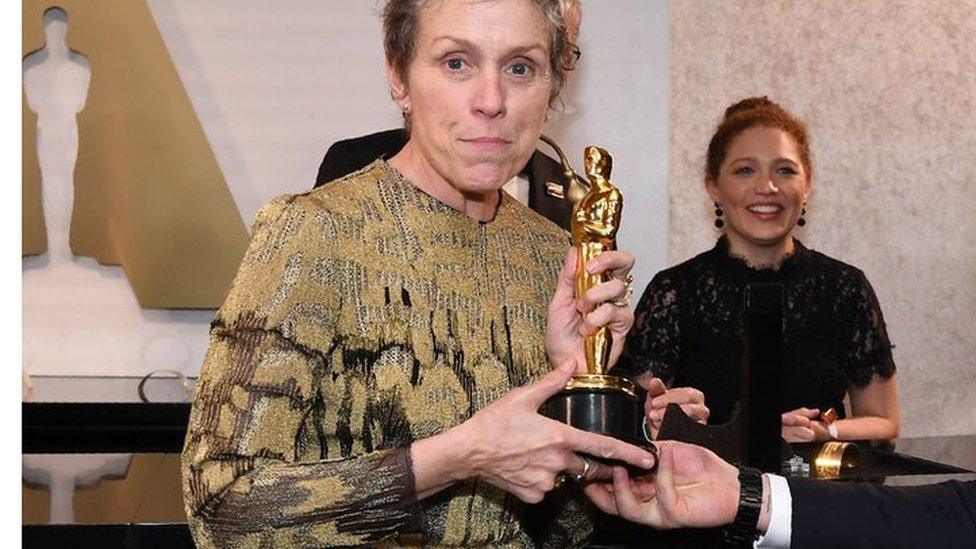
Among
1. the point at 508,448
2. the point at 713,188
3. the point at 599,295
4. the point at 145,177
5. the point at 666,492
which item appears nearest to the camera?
the point at 508,448

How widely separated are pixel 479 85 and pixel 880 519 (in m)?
0.99

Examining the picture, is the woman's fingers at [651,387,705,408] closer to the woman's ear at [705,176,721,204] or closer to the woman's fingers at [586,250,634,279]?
the woman's fingers at [586,250,634,279]

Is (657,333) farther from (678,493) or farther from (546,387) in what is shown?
(546,387)

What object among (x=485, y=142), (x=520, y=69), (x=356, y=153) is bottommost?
(x=356, y=153)

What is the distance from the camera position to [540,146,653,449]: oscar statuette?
182cm

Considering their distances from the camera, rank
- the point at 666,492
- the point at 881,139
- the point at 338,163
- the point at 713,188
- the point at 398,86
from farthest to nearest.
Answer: the point at 881,139, the point at 713,188, the point at 338,163, the point at 666,492, the point at 398,86

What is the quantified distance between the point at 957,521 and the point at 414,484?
1.01m

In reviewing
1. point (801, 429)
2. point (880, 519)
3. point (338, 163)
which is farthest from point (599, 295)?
point (338, 163)

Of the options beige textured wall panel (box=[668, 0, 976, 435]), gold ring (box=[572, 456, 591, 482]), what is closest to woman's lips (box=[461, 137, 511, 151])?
gold ring (box=[572, 456, 591, 482])

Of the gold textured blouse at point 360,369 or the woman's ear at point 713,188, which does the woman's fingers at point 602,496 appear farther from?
the woman's ear at point 713,188

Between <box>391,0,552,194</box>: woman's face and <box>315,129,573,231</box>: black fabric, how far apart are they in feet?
5.34

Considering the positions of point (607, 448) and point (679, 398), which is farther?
point (679, 398)

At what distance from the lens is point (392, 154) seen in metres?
3.54
